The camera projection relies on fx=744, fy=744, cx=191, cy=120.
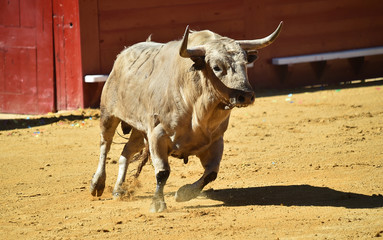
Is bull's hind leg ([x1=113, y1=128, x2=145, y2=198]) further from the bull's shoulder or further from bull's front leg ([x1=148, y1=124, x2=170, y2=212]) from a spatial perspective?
bull's front leg ([x1=148, y1=124, x2=170, y2=212])

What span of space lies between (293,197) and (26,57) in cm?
630

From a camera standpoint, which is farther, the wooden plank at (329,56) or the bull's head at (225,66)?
the wooden plank at (329,56)

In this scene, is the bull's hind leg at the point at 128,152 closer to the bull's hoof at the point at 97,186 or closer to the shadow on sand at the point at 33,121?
the bull's hoof at the point at 97,186

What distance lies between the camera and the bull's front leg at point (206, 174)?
226 inches

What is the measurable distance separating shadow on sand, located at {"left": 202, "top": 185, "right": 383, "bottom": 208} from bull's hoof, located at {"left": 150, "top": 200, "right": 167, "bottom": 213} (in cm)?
51

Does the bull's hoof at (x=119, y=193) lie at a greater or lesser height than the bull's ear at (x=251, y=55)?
lesser

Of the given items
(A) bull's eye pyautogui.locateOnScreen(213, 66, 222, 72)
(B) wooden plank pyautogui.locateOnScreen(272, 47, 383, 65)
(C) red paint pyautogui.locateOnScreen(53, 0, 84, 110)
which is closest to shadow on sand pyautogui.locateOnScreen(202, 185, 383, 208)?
(A) bull's eye pyautogui.locateOnScreen(213, 66, 222, 72)

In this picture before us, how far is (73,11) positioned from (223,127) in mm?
5404

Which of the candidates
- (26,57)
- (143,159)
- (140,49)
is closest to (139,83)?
(140,49)

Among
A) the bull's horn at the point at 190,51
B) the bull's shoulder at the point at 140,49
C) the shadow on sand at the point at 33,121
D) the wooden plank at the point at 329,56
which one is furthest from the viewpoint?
the wooden plank at the point at 329,56

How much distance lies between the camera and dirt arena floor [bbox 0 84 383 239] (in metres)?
5.12

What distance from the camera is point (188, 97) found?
563 centimetres

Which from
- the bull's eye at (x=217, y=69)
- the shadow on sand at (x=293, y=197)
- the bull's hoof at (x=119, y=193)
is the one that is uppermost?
the bull's eye at (x=217, y=69)

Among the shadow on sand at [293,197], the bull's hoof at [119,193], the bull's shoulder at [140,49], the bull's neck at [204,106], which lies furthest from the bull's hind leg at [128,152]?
the bull's neck at [204,106]
